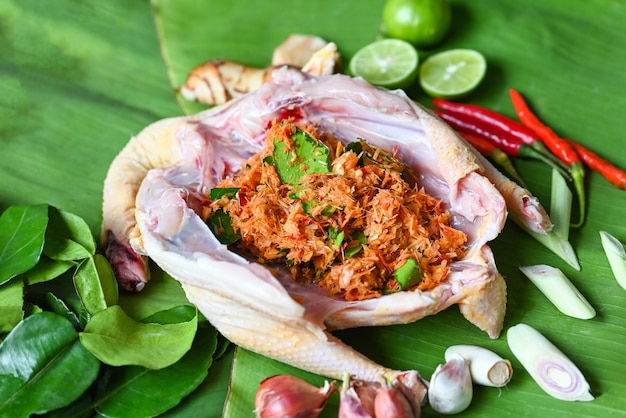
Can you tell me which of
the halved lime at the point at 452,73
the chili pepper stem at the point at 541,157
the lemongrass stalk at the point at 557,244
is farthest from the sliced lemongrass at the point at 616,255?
the halved lime at the point at 452,73

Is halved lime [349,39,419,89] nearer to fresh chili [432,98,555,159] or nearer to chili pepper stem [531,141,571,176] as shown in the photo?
fresh chili [432,98,555,159]

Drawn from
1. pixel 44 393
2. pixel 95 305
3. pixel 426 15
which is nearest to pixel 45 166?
pixel 95 305

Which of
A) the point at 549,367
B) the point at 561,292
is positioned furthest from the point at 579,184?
the point at 549,367

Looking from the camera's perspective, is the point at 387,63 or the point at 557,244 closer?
the point at 557,244

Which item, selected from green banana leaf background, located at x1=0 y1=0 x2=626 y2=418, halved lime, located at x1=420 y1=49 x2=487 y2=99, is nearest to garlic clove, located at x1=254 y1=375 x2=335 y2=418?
green banana leaf background, located at x1=0 y1=0 x2=626 y2=418

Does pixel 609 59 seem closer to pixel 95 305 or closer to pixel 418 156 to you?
pixel 418 156

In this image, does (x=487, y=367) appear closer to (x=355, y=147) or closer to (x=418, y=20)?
(x=355, y=147)
